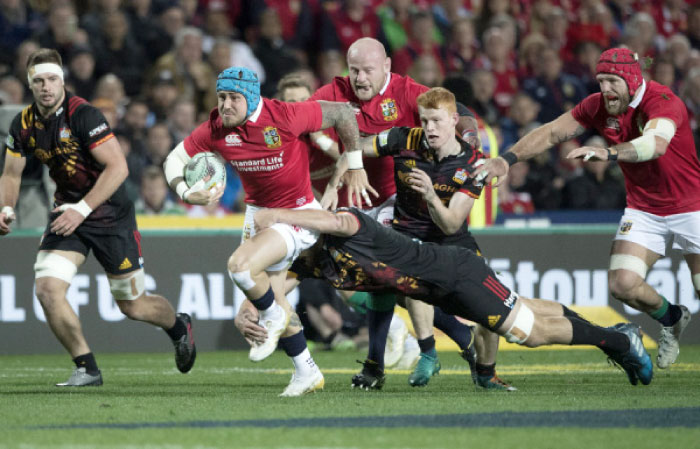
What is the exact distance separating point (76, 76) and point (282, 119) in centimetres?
732

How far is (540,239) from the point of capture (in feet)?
40.7

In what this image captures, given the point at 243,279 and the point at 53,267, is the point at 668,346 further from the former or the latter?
the point at 53,267

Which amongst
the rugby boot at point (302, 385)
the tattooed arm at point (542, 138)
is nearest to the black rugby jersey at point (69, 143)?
the rugby boot at point (302, 385)

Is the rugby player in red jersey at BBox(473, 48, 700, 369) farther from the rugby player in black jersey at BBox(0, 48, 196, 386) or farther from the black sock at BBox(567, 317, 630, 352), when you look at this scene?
the rugby player in black jersey at BBox(0, 48, 196, 386)

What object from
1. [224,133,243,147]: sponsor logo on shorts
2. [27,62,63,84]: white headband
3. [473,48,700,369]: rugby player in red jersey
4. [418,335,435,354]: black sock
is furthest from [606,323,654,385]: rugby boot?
[27,62,63,84]: white headband

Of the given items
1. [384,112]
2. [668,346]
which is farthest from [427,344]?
[668,346]

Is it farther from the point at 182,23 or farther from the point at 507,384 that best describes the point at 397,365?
the point at 182,23

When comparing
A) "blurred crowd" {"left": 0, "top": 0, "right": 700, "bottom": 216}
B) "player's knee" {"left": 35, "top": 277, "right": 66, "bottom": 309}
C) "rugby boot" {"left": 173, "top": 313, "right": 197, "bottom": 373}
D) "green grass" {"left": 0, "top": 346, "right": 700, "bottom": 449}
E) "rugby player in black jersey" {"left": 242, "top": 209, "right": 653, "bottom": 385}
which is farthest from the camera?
"blurred crowd" {"left": 0, "top": 0, "right": 700, "bottom": 216}

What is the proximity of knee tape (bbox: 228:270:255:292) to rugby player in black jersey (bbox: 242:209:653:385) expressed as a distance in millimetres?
333

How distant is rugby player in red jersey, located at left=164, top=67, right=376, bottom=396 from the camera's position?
7.20m

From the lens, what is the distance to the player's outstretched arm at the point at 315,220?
7.01m

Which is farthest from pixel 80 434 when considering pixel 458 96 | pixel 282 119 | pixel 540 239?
pixel 540 239

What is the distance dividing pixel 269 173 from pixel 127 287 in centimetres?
182

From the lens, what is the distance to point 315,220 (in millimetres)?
7039
